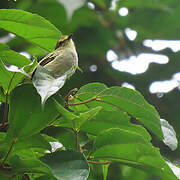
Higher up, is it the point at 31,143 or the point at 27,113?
the point at 27,113

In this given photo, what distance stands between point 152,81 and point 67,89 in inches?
39.9

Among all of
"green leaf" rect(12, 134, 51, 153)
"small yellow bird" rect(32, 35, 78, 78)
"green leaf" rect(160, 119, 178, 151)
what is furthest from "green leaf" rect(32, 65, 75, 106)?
"small yellow bird" rect(32, 35, 78, 78)

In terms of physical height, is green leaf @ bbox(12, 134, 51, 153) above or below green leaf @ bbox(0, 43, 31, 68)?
below

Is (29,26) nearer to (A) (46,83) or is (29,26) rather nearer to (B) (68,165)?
(A) (46,83)

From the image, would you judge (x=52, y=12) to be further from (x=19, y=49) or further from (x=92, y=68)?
(x=92, y=68)

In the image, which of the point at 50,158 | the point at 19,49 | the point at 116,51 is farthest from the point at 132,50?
the point at 50,158

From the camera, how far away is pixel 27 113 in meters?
1.70

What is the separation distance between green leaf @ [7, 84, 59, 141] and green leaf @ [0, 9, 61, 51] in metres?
0.50

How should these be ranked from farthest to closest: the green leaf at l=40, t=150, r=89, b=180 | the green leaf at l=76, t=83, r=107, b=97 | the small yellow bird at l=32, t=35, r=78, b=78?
the small yellow bird at l=32, t=35, r=78, b=78 → the green leaf at l=76, t=83, r=107, b=97 → the green leaf at l=40, t=150, r=89, b=180

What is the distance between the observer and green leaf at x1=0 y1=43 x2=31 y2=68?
192 cm

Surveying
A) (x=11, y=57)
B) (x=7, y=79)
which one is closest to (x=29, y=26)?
(x=11, y=57)

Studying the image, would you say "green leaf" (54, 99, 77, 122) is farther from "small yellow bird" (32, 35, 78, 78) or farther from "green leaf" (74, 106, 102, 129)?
"small yellow bird" (32, 35, 78, 78)

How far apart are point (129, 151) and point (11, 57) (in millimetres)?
763

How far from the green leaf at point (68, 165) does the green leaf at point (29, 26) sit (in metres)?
0.74
